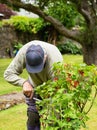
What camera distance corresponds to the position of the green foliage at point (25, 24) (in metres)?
24.0

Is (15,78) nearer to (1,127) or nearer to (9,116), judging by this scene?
(1,127)

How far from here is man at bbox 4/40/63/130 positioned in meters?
3.99

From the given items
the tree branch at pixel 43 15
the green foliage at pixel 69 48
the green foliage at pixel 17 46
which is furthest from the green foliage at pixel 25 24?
the tree branch at pixel 43 15

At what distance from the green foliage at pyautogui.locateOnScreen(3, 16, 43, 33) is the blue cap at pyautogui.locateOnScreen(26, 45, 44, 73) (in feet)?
65.4

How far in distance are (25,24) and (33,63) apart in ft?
67.3

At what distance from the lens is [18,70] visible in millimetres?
4480

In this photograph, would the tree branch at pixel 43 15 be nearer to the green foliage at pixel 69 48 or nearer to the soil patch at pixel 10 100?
the soil patch at pixel 10 100

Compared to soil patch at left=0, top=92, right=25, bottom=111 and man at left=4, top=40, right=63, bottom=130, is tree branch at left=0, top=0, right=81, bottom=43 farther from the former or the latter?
man at left=4, top=40, right=63, bottom=130

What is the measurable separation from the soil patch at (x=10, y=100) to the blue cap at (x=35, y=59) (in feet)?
16.9

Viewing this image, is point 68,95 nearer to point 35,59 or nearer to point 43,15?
point 35,59

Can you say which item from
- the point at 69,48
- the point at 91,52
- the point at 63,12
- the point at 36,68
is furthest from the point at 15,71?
the point at 69,48

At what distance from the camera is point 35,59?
155 inches

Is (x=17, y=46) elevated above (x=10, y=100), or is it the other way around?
(x=10, y=100)

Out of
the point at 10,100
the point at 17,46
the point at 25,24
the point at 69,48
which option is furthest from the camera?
the point at 69,48
